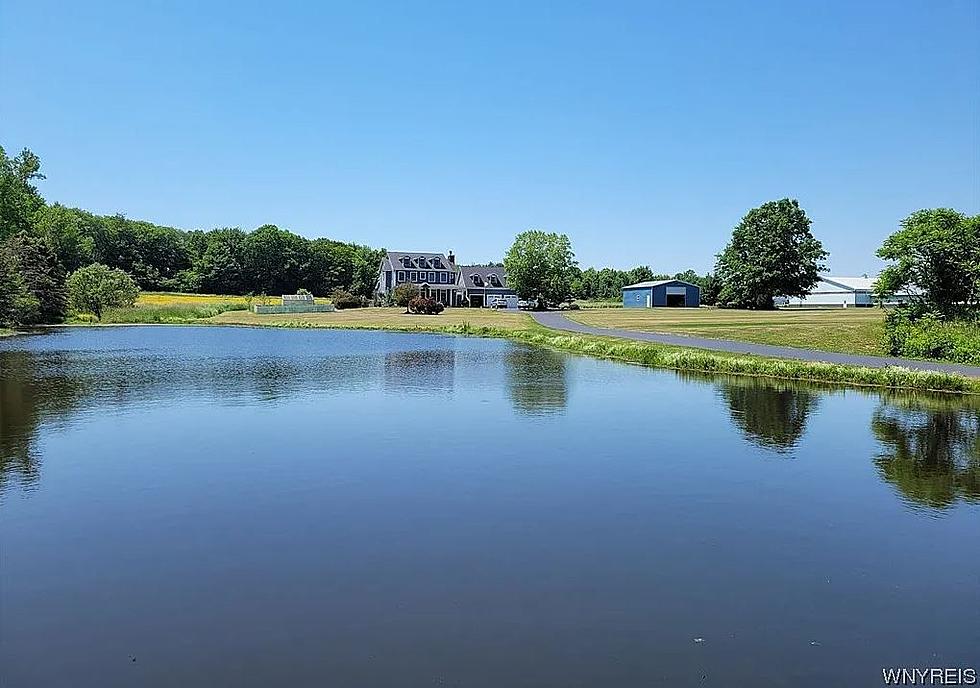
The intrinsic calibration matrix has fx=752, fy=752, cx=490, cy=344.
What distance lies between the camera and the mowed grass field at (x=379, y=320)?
70500 mm

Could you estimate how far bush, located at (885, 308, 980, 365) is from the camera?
33.0 metres

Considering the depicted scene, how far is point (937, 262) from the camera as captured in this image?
125ft

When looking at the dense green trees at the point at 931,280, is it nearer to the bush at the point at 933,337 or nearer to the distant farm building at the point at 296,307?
the bush at the point at 933,337

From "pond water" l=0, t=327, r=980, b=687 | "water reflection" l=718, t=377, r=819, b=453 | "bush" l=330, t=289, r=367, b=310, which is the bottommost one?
"pond water" l=0, t=327, r=980, b=687

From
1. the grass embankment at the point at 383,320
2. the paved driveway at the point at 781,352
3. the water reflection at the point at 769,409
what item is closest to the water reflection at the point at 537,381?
the water reflection at the point at 769,409

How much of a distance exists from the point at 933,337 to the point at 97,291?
244 ft

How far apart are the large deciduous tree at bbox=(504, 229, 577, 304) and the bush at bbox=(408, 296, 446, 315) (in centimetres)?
1494

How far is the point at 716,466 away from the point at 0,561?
13002 millimetres

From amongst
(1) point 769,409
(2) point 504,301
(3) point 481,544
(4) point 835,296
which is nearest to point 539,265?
(2) point 504,301

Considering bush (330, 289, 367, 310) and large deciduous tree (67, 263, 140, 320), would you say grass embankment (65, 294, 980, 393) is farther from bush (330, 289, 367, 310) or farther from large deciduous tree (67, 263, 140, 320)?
bush (330, 289, 367, 310)

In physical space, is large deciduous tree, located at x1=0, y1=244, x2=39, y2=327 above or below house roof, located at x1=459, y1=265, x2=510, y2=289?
below

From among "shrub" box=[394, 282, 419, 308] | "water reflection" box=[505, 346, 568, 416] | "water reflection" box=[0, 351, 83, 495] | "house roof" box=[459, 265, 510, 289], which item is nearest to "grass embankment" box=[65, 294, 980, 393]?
"shrub" box=[394, 282, 419, 308]

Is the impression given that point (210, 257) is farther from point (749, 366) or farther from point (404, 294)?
point (749, 366)

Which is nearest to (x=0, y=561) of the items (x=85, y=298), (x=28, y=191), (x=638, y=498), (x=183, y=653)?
(x=183, y=653)
